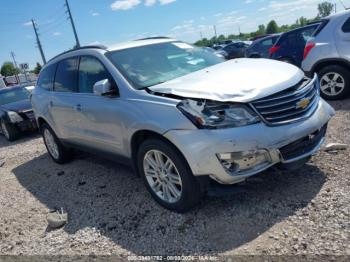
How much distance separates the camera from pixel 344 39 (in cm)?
691

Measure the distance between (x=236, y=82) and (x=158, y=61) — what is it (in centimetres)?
136

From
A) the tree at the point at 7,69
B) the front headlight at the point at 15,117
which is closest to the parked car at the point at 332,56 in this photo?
the front headlight at the point at 15,117

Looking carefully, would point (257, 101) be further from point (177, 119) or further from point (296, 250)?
point (296, 250)

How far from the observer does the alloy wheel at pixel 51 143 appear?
6.50m

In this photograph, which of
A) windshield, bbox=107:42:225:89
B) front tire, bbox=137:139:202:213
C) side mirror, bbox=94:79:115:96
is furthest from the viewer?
windshield, bbox=107:42:225:89

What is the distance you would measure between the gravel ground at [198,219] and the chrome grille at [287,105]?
677mm

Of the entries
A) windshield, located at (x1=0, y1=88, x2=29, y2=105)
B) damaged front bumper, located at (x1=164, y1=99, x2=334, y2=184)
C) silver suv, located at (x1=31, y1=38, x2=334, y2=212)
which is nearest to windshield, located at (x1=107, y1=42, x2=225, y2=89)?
silver suv, located at (x1=31, y1=38, x2=334, y2=212)

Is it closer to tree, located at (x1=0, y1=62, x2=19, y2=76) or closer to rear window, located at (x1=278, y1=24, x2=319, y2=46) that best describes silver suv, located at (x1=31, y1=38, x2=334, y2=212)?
rear window, located at (x1=278, y1=24, x2=319, y2=46)

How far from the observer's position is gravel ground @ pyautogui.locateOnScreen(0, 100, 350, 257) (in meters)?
3.12

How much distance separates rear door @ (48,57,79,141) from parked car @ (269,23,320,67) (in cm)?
725

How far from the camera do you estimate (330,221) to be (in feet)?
10.5

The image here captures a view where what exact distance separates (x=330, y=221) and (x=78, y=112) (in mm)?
3418

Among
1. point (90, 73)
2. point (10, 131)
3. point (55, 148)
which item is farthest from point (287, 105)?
point (10, 131)

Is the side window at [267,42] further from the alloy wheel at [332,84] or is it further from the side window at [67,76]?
the side window at [67,76]
